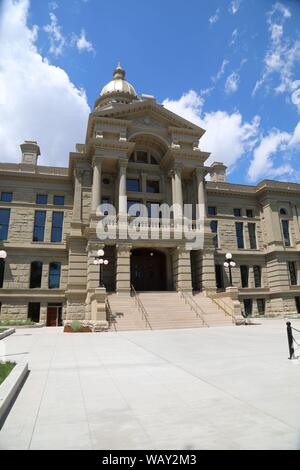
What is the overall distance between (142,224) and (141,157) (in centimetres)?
1015

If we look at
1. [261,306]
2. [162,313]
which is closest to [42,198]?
[162,313]

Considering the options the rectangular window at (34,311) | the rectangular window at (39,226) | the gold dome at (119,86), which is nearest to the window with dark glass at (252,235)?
the rectangular window at (39,226)

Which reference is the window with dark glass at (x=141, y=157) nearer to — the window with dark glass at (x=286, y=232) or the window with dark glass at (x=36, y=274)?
the window with dark glass at (x=36, y=274)

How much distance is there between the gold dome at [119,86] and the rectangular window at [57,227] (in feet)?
91.7

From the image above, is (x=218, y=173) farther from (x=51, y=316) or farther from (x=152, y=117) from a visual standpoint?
(x=51, y=316)

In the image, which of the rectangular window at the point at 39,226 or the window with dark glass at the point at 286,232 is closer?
the rectangular window at the point at 39,226

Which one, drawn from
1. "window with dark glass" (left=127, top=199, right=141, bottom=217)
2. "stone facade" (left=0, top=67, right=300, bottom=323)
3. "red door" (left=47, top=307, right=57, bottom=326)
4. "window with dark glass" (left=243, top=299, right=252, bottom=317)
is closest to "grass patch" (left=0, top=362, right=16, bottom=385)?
"stone facade" (left=0, top=67, right=300, bottom=323)

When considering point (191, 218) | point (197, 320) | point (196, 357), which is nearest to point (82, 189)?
point (191, 218)

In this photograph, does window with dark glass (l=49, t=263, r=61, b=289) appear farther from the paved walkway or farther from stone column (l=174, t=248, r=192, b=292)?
the paved walkway

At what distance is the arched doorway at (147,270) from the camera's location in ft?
108

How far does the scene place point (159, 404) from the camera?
223 inches

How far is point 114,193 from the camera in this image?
34125mm

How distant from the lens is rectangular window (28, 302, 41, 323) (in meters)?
31.9

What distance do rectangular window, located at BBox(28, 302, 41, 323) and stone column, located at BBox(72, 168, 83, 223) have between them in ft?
30.8
